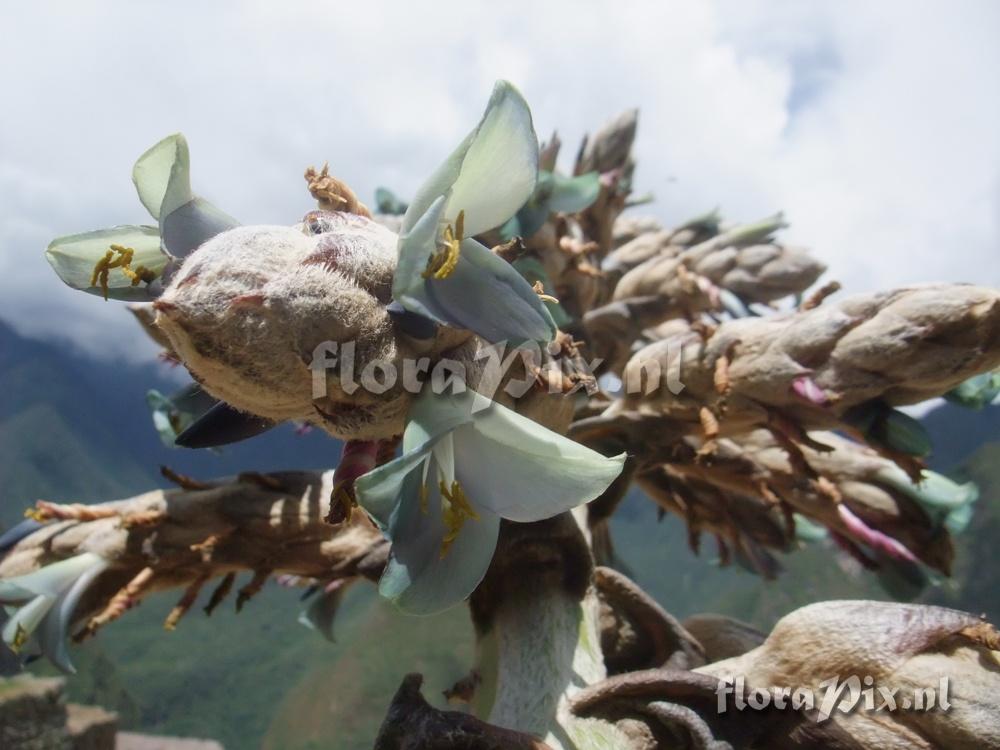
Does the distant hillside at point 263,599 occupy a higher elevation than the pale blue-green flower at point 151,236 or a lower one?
lower

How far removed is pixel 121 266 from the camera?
0.33 metres

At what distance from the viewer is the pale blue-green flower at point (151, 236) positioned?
0.33 meters

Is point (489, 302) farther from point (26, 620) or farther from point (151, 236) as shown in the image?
point (26, 620)

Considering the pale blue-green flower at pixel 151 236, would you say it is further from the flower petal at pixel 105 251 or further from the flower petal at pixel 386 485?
the flower petal at pixel 386 485

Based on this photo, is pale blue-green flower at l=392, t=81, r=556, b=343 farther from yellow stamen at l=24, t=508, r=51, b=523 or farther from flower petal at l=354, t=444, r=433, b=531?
yellow stamen at l=24, t=508, r=51, b=523

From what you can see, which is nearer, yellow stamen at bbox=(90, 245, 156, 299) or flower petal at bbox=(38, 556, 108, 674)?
yellow stamen at bbox=(90, 245, 156, 299)

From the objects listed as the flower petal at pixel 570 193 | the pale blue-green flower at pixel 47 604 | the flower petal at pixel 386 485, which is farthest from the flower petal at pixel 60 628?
the flower petal at pixel 570 193

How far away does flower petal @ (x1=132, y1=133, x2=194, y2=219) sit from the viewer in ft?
1.09

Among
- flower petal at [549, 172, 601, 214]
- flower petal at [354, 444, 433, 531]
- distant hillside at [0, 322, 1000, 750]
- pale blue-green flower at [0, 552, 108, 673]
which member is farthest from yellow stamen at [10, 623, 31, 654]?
distant hillside at [0, 322, 1000, 750]

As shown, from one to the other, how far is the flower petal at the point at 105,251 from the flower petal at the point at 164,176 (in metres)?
0.01

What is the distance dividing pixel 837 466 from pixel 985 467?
2766 mm

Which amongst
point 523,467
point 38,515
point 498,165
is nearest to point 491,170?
point 498,165

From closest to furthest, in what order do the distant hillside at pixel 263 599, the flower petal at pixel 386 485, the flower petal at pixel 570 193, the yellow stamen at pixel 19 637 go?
the flower petal at pixel 386 485
the yellow stamen at pixel 19 637
the flower petal at pixel 570 193
the distant hillside at pixel 263 599

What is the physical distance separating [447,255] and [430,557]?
13 cm
